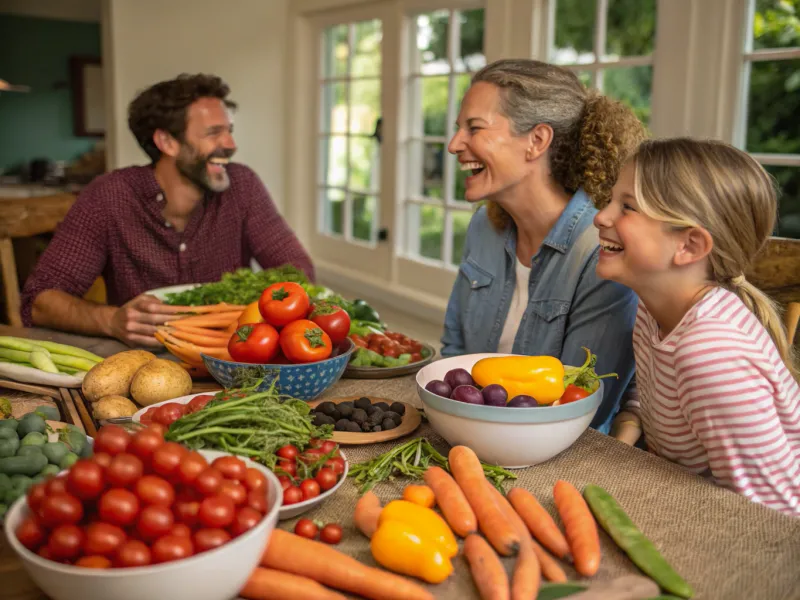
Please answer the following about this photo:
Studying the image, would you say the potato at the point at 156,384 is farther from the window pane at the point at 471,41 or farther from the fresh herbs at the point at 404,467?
the window pane at the point at 471,41

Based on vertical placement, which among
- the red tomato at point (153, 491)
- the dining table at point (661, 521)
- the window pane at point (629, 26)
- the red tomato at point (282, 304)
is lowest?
the dining table at point (661, 521)

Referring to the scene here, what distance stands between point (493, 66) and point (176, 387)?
1.19 m

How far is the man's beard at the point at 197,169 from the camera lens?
302cm

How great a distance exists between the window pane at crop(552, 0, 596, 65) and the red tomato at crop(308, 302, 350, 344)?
225cm

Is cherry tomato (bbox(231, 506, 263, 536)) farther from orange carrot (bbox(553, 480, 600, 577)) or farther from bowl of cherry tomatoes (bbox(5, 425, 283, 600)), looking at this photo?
orange carrot (bbox(553, 480, 600, 577))

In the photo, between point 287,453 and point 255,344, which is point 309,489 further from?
point 255,344

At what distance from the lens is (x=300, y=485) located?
3.93ft

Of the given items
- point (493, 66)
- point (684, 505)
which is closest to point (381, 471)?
point (684, 505)

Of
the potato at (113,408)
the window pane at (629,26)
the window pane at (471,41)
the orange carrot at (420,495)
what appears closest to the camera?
the orange carrot at (420,495)

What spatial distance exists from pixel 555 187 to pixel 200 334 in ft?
3.33

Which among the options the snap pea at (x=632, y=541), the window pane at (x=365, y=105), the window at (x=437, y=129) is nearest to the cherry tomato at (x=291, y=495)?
the snap pea at (x=632, y=541)

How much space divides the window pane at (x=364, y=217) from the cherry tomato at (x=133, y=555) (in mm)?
4147

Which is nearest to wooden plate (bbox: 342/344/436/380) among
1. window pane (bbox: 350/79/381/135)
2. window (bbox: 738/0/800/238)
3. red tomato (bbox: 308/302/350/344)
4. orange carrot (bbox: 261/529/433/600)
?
red tomato (bbox: 308/302/350/344)

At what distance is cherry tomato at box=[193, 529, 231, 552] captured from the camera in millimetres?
904
